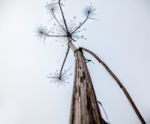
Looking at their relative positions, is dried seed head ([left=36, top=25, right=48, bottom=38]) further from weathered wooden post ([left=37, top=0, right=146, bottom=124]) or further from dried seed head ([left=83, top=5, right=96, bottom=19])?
dried seed head ([left=83, top=5, right=96, bottom=19])

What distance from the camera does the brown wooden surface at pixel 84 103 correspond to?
1.27 metres

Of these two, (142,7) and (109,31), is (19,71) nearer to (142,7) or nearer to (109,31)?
(109,31)

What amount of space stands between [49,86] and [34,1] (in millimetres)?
1112

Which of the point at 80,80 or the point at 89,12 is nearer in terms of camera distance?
the point at 80,80

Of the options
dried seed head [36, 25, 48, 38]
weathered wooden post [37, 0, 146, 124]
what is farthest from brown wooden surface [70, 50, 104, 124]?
dried seed head [36, 25, 48, 38]

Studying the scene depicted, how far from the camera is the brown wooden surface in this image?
127 cm

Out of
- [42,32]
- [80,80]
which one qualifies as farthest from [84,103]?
[42,32]

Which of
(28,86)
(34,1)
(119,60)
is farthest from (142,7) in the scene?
(28,86)

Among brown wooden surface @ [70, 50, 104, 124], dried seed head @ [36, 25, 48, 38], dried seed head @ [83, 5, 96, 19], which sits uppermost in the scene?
dried seed head @ [83, 5, 96, 19]


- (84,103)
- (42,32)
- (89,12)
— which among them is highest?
(89,12)

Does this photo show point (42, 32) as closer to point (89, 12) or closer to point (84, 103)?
point (89, 12)

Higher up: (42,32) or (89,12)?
(89,12)

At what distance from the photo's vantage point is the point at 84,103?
4.53 feet

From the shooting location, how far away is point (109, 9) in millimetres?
2697
